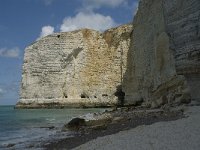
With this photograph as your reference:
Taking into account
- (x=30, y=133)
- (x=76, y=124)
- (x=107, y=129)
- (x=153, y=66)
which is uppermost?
(x=153, y=66)

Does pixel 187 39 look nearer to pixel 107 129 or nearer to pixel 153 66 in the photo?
pixel 107 129

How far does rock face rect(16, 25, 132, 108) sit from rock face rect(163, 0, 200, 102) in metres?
32.0

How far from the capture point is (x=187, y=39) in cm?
1258

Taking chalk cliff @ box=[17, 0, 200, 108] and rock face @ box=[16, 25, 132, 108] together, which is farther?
rock face @ box=[16, 25, 132, 108]

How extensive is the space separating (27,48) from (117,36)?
12062mm

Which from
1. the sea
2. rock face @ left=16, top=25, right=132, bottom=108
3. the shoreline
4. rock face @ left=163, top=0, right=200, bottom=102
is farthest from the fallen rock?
rock face @ left=16, top=25, right=132, bottom=108

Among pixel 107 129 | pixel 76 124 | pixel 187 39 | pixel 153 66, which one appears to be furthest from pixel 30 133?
pixel 153 66

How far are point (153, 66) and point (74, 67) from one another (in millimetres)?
22622

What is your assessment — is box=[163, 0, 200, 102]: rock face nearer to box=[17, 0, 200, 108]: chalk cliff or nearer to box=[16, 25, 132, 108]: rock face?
box=[17, 0, 200, 108]: chalk cliff

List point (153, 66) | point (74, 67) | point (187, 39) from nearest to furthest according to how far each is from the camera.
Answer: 1. point (187, 39)
2. point (153, 66)
3. point (74, 67)

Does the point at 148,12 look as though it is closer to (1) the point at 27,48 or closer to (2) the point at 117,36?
(2) the point at 117,36

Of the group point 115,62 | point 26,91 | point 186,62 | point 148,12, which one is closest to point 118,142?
point 186,62

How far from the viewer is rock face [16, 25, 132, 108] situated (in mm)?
46312

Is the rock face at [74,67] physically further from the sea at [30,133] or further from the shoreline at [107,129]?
the shoreline at [107,129]
